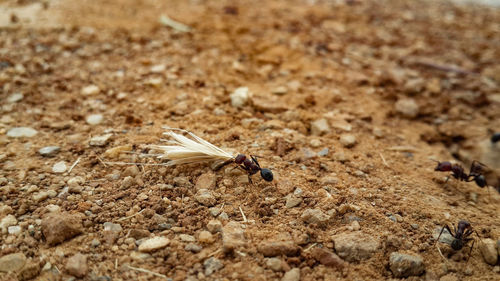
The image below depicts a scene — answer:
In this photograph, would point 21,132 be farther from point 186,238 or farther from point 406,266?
point 406,266

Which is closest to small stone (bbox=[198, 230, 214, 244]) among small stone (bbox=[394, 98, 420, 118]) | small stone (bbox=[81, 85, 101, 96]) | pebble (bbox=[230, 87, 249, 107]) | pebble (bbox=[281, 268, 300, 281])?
pebble (bbox=[281, 268, 300, 281])

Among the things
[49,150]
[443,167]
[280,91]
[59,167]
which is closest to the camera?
[59,167]

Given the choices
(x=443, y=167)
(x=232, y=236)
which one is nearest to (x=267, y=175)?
(x=232, y=236)

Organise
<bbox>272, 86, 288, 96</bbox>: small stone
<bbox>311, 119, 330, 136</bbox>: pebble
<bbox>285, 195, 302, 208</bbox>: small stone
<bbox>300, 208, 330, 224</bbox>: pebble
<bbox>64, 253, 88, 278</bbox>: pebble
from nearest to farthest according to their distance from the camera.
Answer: <bbox>64, 253, 88, 278</bbox>: pebble, <bbox>300, 208, 330, 224</bbox>: pebble, <bbox>285, 195, 302, 208</bbox>: small stone, <bbox>311, 119, 330, 136</bbox>: pebble, <bbox>272, 86, 288, 96</bbox>: small stone

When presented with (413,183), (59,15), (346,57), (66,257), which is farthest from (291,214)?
(59,15)

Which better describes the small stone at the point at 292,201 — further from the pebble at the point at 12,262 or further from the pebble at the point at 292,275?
the pebble at the point at 12,262

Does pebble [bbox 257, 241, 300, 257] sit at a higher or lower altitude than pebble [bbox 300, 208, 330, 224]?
lower

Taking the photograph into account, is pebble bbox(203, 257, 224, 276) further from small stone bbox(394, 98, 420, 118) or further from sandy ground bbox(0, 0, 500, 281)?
small stone bbox(394, 98, 420, 118)
